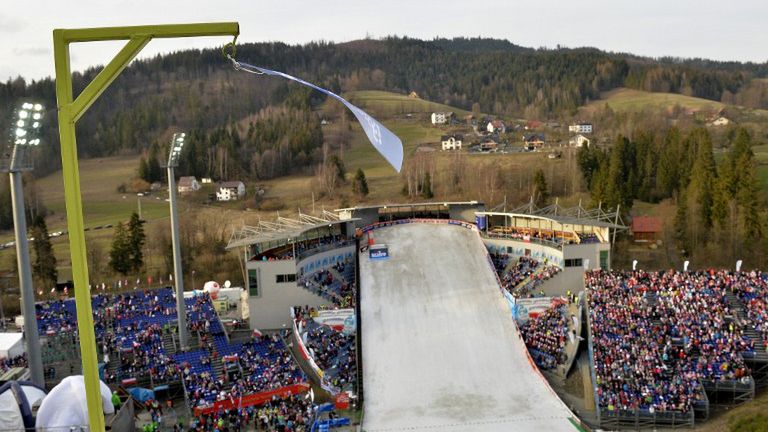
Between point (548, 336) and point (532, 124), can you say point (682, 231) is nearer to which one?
point (548, 336)

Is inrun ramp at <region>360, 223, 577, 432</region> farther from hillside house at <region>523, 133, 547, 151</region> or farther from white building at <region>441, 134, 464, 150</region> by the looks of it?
hillside house at <region>523, 133, 547, 151</region>

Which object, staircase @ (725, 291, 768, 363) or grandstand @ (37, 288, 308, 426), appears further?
grandstand @ (37, 288, 308, 426)

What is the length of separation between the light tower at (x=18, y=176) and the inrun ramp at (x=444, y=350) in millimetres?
10197

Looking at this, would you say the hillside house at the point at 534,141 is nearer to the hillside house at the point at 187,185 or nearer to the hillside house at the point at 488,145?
the hillside house at the point at 488,145

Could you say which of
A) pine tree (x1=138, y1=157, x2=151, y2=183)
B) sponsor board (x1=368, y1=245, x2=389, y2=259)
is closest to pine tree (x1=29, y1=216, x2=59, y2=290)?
sponsor board (x1=368, y1=245, x2=389, y2=259)

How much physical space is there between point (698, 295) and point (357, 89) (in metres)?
100

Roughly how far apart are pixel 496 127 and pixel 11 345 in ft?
258

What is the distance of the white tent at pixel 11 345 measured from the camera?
85.5ft

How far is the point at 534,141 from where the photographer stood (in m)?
84.4

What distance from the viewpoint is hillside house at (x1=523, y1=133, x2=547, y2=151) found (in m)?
82.8

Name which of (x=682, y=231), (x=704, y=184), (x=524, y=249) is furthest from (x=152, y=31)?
(x=704, y=184)

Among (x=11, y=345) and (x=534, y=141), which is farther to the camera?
(x=534, y=141)

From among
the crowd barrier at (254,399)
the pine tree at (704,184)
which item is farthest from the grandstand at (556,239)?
the crowd barrier at (254,399)

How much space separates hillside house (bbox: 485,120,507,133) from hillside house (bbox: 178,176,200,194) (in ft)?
144
